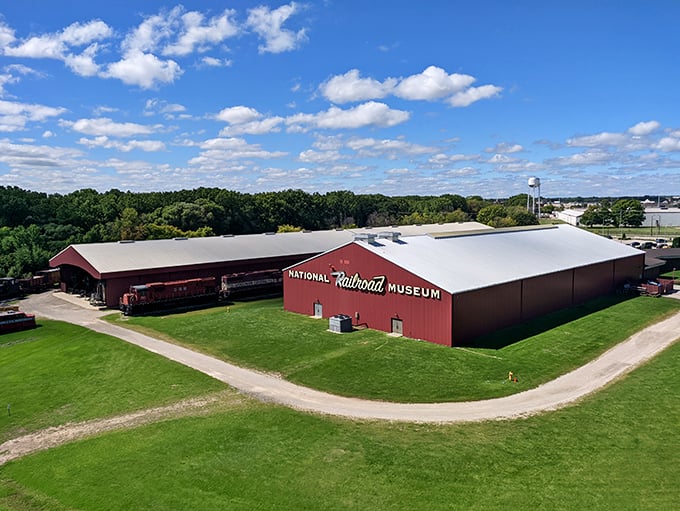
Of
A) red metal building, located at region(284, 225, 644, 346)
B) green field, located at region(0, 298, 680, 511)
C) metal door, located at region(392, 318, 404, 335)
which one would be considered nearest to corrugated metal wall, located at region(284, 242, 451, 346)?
red metal building, located at region(284, 225, 644, 346)

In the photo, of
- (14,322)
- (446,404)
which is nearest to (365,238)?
(446,404)

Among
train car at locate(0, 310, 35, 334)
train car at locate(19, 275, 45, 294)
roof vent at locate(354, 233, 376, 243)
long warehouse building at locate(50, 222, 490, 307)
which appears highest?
roof vent at locate(354, 233, 376, 243)

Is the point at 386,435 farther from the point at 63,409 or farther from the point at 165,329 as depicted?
the point at 165,329

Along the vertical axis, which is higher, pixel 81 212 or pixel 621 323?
pixel 81 212

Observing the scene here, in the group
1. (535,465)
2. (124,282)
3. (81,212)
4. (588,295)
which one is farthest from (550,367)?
(81,212)

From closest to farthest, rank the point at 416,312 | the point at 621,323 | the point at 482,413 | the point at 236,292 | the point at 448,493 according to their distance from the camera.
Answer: the point at 448,493, the point at 482,413, the point at 416,312, the point at 621,323, the point at 236,292

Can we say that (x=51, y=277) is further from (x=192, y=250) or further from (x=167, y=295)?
(x=167, y=295)

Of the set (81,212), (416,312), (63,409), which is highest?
(81,212)

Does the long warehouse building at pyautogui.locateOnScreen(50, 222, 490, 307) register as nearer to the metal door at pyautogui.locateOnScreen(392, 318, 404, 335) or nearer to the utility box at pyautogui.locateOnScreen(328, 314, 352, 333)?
the utility box at pyautogui.locateOnScreen(328, 314, 352, 333)
